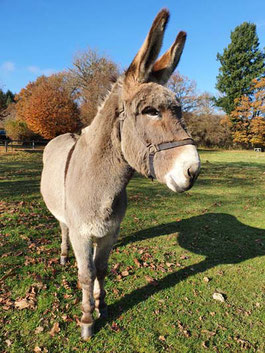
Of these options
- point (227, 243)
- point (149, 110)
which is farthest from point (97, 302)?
point (227, 243)

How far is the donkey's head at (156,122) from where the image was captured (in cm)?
180

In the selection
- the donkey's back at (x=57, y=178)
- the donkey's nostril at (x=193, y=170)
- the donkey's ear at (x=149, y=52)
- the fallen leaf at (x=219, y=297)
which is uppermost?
the donkey's ear at (x=149, y=52)

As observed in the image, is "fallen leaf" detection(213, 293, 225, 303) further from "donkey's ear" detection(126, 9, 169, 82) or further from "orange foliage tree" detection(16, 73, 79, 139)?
"orange foliage tree" detection(16, 73, 79, 139)

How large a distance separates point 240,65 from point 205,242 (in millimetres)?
54920

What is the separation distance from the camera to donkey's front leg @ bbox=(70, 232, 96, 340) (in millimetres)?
2689

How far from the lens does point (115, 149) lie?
2332 mm

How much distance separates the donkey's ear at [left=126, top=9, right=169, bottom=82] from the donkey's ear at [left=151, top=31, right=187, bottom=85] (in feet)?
0.55

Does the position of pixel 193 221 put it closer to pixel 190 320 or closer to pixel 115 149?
pixel 190 320

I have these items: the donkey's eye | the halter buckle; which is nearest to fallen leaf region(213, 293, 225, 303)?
the halter buckle

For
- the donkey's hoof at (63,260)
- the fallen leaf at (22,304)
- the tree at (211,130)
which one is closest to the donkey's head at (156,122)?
the fallen leaf at (22,304)

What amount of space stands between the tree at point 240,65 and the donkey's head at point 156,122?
173 ft

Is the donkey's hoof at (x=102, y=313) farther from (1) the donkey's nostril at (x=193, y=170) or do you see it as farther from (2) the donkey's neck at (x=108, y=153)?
(1) the donkey's nostril at (x=193, y=170)

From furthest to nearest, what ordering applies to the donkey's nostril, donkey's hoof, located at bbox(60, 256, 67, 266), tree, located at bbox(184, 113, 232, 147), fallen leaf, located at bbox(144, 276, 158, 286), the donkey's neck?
tree, located at bbox(184, 113, 232, 147), donkey's hoof, located at bbox(60, 256, 67, 266), fallen leaf, located at bbox(144, 276, 158, 286), the donkey's neck, the donkey's nostril

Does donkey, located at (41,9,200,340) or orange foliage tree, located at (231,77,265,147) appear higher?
orange foliage tree, located at (231,77,265,147)
